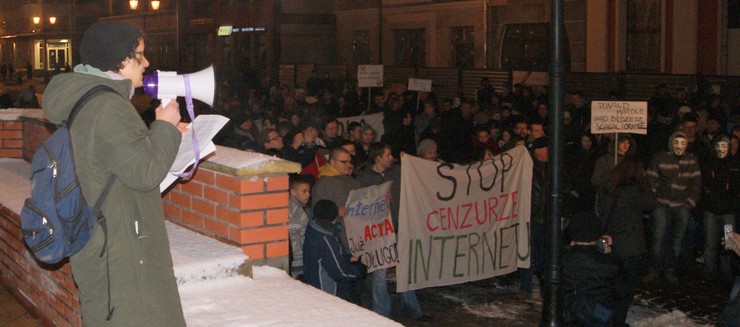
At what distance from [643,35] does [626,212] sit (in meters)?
17.4

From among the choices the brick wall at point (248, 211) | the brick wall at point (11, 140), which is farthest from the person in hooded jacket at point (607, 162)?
the brick wall at point (248, 211)

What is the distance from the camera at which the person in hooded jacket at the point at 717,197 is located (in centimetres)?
1043

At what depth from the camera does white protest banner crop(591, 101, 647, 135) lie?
11.4m

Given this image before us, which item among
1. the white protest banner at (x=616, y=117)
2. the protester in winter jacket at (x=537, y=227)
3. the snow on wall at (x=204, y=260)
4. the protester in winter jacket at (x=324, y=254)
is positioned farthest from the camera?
the white protest banner at (x=616, y=117)

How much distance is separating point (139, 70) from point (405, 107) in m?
15.8

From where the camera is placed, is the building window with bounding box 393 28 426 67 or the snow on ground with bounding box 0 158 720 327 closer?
the snow on ground with bounding box 0 158 720 327

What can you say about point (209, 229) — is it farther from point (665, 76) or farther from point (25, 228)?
point (665, 76)

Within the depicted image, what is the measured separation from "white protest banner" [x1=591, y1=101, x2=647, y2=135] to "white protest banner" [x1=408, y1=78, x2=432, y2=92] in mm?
10035

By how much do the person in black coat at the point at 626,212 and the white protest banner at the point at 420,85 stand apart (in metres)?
12.9

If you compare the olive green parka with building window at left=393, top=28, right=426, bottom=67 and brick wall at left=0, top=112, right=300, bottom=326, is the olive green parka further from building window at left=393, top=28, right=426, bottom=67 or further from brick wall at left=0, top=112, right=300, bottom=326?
building window at left=393, top=28, right=426, bottom=67

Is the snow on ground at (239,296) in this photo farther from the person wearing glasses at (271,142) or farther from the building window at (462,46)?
the building window at (462,46)

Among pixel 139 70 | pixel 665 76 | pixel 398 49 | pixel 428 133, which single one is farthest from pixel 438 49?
pixel 139 70

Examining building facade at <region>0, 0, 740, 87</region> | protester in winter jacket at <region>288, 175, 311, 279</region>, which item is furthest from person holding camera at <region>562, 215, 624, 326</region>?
building facade at <region>0, 0, 740, 87</region>

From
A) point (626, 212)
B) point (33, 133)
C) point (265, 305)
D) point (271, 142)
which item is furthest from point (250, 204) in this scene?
point (271, 142)
